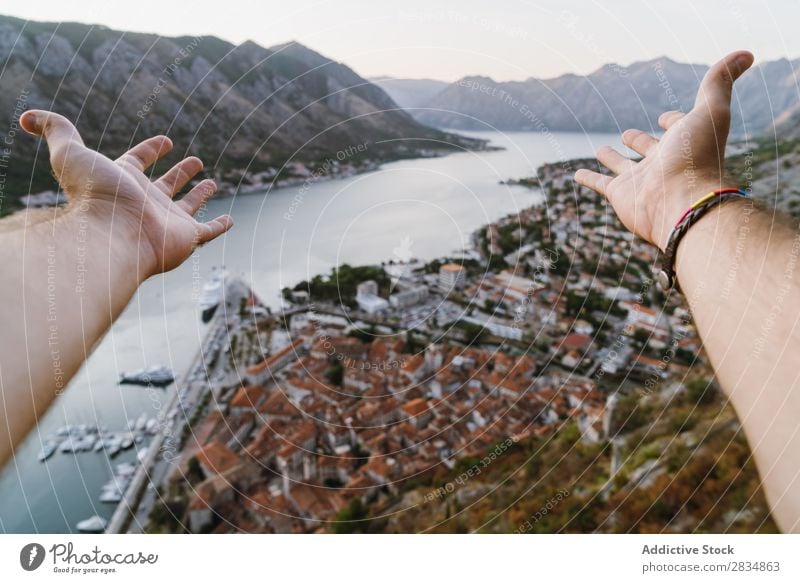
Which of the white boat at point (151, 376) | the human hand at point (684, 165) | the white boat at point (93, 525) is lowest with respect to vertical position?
the white boat at point (93, 525)

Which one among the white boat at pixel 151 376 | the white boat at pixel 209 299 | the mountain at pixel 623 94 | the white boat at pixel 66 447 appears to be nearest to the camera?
the white boat at pixel 66 447

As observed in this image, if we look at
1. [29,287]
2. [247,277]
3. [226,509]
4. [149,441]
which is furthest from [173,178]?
[247,277]

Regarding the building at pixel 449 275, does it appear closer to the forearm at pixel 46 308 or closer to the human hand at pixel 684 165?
the human hand at pixel 684 165

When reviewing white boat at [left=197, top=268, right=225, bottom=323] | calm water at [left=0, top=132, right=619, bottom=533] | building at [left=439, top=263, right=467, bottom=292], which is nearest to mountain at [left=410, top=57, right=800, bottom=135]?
calm water at [left=0, top=132, right=619, bottom=533]

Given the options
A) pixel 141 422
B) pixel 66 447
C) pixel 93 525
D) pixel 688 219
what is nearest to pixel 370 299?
pixel 141 422

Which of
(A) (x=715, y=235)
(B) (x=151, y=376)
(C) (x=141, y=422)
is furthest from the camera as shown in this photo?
(B) (x=151, y=376)

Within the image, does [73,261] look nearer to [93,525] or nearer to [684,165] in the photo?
[684,165]

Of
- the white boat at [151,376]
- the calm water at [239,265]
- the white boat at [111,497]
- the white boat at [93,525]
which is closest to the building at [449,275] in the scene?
the calm water at [239,265]

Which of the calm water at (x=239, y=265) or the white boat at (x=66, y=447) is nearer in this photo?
the calm water at (x=239, y=265)

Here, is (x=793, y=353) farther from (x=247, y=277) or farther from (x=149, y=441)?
(x=247, y=277)
